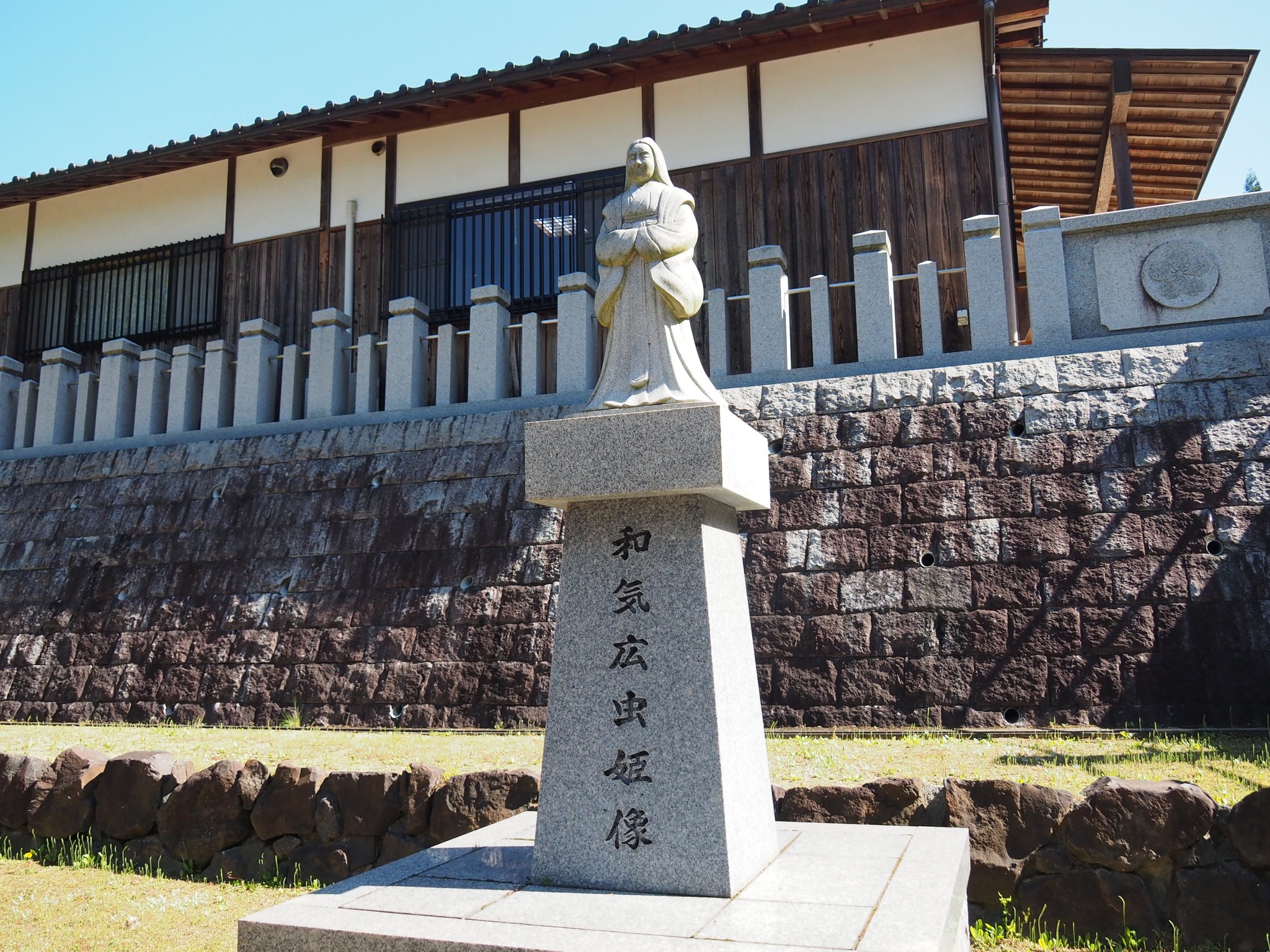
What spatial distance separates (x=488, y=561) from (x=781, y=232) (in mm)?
5009

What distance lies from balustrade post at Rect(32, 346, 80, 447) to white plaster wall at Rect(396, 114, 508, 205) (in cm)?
453

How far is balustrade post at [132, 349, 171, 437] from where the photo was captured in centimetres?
1138

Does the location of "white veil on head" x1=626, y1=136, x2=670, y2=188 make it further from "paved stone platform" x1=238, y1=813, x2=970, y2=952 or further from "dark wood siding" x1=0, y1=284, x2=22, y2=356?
"dark wood siding" x1=0, y1=284, x2=22, y2=356

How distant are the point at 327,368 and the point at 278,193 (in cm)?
387

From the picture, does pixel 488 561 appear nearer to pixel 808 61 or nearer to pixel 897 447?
pixel 897 447

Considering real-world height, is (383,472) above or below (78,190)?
below

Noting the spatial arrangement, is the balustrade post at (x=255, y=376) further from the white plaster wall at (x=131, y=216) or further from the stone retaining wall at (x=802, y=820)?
the stone retaining wall at (x=802, y=820)

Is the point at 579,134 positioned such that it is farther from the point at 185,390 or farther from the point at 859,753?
the point at 859,753

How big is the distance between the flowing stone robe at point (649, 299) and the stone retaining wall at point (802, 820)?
217 centimetres

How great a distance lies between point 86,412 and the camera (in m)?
11.8

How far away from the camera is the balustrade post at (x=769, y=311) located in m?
9.03

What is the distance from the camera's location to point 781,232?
10.9 m

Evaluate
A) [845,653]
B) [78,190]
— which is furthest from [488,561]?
[78,190]

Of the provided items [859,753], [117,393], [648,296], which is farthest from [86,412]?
[859,753]
